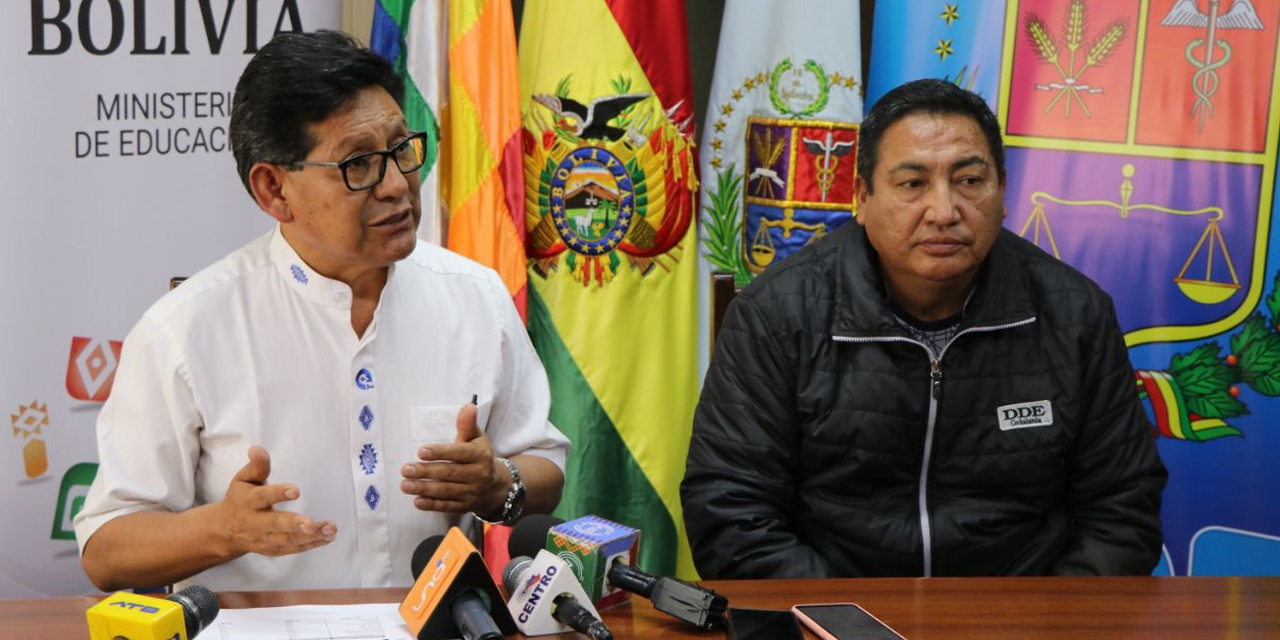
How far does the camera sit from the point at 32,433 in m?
2.80

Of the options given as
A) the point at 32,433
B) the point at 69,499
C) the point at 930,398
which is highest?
the point at 930,398

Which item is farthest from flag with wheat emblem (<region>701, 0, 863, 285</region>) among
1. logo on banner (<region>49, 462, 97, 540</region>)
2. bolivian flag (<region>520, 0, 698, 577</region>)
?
logo on banner (<region>49, 462, 97, 540</region>)

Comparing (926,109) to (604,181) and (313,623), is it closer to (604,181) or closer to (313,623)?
(604,181)

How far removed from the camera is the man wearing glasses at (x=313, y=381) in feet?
6.22

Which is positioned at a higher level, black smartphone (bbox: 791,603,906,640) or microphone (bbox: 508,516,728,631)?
microphone (bbox: 508,516,728,631)

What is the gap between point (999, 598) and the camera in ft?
6.02

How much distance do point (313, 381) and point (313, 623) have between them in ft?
1.65

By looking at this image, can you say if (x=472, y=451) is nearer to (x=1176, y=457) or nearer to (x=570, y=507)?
(x=570, y=507)

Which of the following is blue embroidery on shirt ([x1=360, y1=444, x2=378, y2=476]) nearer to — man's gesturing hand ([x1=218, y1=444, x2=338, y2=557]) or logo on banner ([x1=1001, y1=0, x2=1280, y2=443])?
man's gesturing hand ([x1=218, y1=444, x2=338, y2=557])

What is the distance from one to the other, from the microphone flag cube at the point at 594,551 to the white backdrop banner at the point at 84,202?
5.18ft

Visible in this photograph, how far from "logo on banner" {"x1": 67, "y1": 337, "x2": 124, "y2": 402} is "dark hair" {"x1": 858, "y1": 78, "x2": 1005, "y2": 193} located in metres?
1.67

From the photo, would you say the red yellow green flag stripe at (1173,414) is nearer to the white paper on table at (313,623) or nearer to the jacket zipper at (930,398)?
the jacket zipper at (930,398)

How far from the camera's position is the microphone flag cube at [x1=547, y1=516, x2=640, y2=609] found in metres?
1.67

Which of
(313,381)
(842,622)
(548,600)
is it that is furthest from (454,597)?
(313,381)
